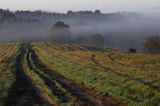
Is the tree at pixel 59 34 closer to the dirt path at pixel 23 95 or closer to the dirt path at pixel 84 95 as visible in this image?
the dirt path at pixel 23 95

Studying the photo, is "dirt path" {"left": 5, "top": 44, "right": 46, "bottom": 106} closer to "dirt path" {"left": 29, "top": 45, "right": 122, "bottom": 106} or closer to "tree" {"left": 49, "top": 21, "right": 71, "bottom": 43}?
"dirt path" {"left": 29, "top": 45, "right": 122, "bottom": 106}

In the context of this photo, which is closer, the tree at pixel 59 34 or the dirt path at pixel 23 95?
the dirt path at pixel 23 95

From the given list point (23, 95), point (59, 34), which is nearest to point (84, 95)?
point (23, 95)

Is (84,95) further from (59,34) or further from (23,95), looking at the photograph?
(59,34)

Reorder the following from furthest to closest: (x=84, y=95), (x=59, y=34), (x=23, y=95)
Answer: (x=59, y=34)
(x=23, y=95)
(x=84, y=95)

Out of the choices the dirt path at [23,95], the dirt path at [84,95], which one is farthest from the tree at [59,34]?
the dirt path at [84,95]

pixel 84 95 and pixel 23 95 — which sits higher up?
pixel 84 95

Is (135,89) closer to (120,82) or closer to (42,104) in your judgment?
(120,82)

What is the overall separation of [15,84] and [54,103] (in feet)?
37.6

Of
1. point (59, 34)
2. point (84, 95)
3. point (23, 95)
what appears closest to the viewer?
point (84, 95)

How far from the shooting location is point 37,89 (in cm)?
3459

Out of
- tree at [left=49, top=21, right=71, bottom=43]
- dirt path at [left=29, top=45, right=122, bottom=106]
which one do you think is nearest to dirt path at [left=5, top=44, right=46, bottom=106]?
dirt path at [left=29, top=45, right=122, bottom=106]

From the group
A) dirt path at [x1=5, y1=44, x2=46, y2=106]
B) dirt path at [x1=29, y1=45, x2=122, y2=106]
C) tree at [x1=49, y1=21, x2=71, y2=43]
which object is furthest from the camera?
tree at [x1=49, y1=21, x2=71, y2=43]

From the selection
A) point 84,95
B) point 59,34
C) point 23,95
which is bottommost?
point 59,34
